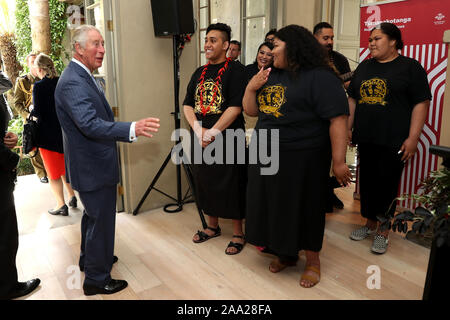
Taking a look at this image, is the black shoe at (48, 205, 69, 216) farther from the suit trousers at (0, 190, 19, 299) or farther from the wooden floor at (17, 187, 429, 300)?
the suit trousers at (0, 190, 19, 299)

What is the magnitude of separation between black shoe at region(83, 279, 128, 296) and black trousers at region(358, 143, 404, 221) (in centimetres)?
191

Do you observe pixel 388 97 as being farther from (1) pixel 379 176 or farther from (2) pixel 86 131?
(2) pixel 86 131

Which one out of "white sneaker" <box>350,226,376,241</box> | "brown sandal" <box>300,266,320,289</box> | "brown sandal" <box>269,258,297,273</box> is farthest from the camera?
"white sneaker" <box>350,226,376,241</box>

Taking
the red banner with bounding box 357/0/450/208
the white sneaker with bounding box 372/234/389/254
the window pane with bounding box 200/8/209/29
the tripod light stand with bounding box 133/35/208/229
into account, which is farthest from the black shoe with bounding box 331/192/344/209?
the window pane with bounding box 200/8/209/29

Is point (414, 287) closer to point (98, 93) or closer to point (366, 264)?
point (366, 264)

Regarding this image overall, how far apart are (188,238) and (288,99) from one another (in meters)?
1.50

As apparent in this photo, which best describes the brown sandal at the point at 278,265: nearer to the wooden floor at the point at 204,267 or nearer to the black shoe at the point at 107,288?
the wooden floor at the point at 204,267

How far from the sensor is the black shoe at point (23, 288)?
7.24 feet

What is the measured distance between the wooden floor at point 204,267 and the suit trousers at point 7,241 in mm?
194

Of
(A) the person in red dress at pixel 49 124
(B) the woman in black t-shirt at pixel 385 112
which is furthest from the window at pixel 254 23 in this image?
(A) the person in red dress at pixel 49 124

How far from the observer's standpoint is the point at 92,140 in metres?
2.04

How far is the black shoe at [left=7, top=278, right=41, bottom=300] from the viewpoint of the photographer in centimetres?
221

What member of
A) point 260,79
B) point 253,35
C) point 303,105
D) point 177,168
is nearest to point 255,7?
point 253,35
